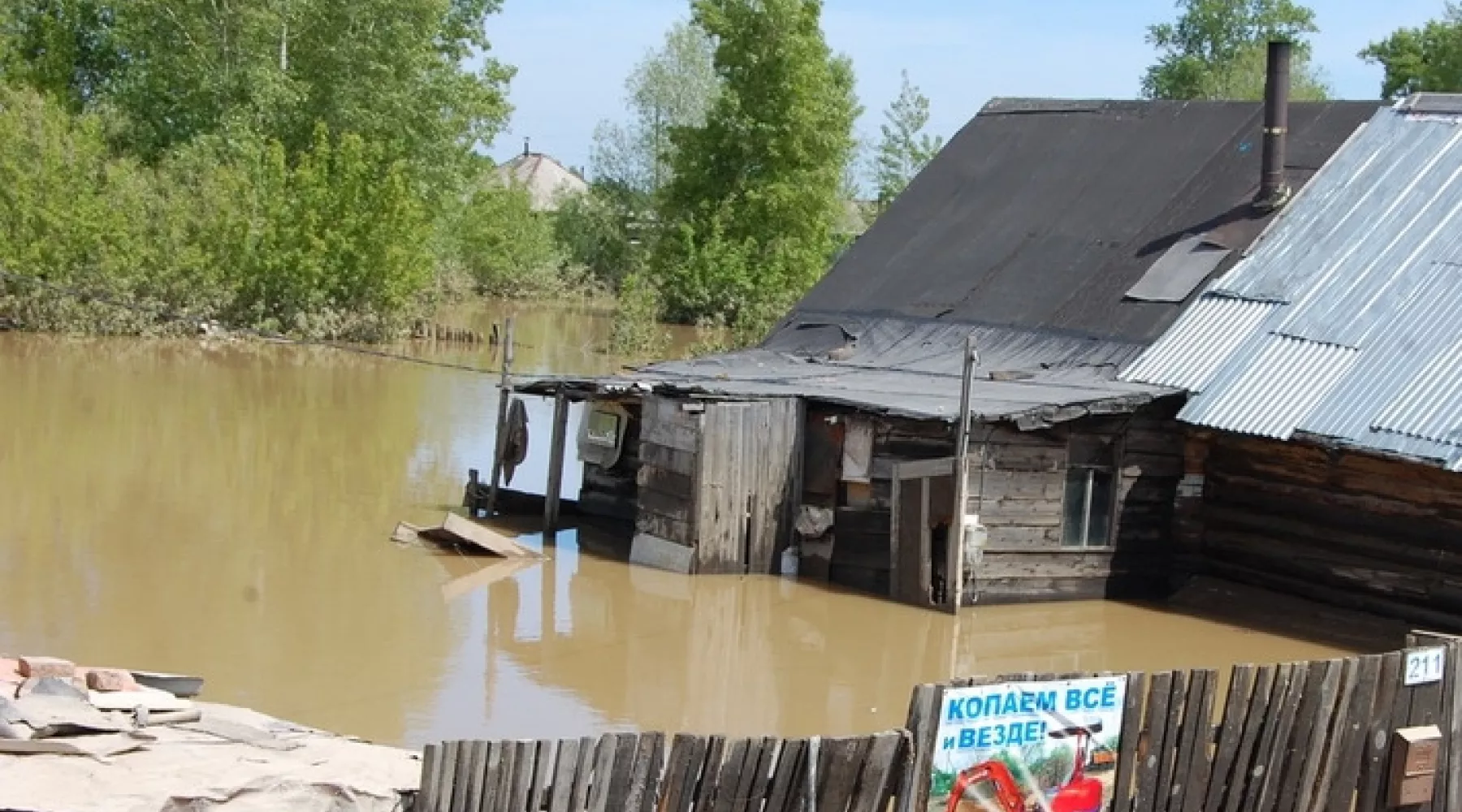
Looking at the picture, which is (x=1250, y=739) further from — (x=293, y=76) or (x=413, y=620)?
(x=293, y=76)

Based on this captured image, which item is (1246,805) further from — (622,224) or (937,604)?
(622,224)

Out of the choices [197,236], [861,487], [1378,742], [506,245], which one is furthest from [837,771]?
[506,245]

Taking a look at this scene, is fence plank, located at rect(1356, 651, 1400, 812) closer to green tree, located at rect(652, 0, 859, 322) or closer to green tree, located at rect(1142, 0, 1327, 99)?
green tree, located at rect(652, 0, 859, 322)

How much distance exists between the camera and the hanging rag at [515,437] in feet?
68.6

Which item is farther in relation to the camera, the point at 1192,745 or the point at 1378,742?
the point at 1378,742

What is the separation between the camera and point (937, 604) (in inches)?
682

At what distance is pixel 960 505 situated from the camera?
664 inches

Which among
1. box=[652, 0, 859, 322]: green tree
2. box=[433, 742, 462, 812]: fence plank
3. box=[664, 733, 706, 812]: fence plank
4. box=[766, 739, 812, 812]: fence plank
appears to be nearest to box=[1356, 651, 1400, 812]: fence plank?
box=[766, 739, 812, 812]: fence plank

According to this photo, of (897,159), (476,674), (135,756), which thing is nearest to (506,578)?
(476,674)

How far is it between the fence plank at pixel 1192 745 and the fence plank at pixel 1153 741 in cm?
9

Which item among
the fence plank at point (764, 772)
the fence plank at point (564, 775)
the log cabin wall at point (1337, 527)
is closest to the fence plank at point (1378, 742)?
the fence plank at point (764, 772)

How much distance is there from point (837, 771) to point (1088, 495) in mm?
10829

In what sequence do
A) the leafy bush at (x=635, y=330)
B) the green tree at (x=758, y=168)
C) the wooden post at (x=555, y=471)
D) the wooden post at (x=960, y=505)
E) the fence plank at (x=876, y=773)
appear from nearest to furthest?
the fence plank at (x=876, y=773) < the wooden post at (x=960, y=505) < the wooden post at (x=555, y=471) < the leafy bush at (x=635, y=330) < the green tree at (x=758, y=168)

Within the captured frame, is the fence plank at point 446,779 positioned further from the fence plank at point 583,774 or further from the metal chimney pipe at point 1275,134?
the metal chimney pipe at point 1275,134
